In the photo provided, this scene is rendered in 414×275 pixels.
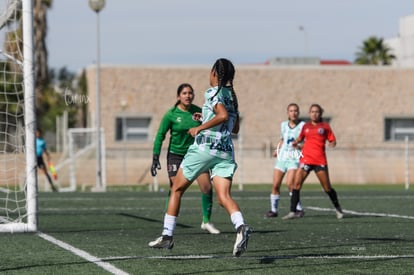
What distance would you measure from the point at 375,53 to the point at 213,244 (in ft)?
→ 228

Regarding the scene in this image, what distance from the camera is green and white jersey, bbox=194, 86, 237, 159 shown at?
34.9 ft

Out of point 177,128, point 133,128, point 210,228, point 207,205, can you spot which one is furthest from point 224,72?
point 133,128

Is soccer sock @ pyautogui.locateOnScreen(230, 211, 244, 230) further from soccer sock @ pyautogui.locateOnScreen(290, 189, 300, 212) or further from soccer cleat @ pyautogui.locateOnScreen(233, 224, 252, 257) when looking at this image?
soccer sock @ pyautogui.locateOnScreen(290, 189, 300, 212)

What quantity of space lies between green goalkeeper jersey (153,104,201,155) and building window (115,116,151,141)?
38.0 m

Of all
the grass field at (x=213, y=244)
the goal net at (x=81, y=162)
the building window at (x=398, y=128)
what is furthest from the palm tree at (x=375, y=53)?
the grass field at (x=213, y=244)

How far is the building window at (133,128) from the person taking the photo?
53000 millimetres

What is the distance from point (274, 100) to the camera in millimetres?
54125

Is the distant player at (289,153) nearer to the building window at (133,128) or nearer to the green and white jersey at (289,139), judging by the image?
the green and white jersey at (289,139)

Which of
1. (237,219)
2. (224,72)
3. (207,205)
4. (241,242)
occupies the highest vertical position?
(224,72)

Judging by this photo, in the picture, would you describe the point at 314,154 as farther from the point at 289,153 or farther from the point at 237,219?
the point at 237,219

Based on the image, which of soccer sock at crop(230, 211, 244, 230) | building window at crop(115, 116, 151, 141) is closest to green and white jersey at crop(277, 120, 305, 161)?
soccer sock at crop(230, 211, 244, 230)

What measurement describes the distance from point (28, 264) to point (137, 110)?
141 ft

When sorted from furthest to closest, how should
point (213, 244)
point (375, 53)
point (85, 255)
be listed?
point (375, 53) < point (213, 244) < point (85, 255)

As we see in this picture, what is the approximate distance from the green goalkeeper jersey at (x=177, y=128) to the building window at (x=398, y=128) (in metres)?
41.1
